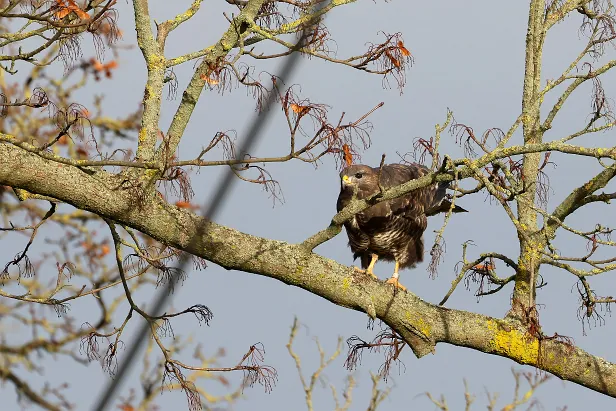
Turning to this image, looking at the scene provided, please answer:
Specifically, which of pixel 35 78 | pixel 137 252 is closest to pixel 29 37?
pixel 137 252

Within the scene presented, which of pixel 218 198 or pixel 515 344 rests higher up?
pixel 515 344

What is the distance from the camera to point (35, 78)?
31.6 feet

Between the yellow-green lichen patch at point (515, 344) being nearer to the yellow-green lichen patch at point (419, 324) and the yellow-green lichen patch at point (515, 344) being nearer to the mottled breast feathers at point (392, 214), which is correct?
the yellow-green lichen patch at point (419, 324)

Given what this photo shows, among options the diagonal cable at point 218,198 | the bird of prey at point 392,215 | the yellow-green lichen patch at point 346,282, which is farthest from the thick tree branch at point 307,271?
the diagonal cable at point 218,198

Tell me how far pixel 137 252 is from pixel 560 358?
2923 millimetres

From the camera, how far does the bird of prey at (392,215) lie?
6973 millimetres

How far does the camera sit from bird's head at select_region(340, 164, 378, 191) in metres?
7.04

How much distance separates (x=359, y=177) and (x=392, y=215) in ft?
1.53

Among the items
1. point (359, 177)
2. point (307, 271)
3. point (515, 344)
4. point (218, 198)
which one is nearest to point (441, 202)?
point (359, 177)

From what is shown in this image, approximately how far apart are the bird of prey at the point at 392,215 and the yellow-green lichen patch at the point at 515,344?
3.45 feet

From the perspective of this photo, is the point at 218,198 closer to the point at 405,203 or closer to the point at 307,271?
the point at 307,271

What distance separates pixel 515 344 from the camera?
5.89 meters

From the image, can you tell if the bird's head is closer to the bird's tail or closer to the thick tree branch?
the bird's tail

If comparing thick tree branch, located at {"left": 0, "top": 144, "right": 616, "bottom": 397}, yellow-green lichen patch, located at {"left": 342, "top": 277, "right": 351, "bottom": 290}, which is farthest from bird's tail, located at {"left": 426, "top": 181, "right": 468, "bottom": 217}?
yellow-green lichen patch, located at {"left": 342, "top": 277, "right": 351, "bottom": 290}
